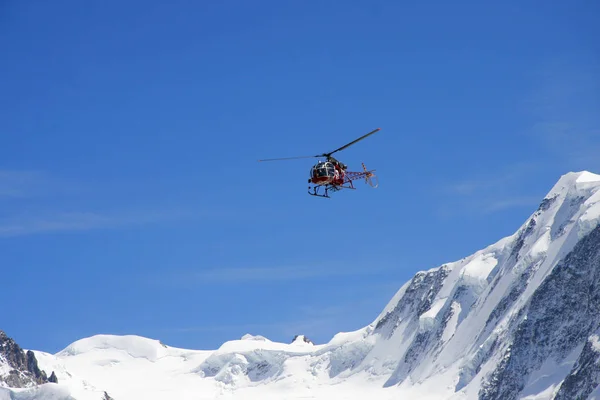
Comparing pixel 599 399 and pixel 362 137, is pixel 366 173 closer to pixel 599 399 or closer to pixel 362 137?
pixel 362 137

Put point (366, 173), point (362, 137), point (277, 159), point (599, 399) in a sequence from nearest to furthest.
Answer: point (277, 159), point (362, 137), point (366, 173), point (599, 399)

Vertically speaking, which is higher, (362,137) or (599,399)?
(362,137)

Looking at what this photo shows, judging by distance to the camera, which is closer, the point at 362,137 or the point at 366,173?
the point at 362,137

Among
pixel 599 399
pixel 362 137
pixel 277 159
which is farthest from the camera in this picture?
pixel 599 399

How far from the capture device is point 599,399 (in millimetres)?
199500

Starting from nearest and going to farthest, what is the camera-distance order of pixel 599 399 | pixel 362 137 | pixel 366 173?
pixel 362 137 → pixel 366 173 → pixel 599 399

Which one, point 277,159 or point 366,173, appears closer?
point 277,159

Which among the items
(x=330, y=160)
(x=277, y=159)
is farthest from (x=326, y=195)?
(x=277, y=159)

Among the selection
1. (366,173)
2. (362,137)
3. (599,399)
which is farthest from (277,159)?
(599,399)

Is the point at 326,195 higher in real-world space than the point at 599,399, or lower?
higher

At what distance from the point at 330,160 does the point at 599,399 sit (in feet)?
343

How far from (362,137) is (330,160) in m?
6.49

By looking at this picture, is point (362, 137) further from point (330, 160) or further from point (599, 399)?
point (599, 399)

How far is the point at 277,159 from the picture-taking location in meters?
95.9
